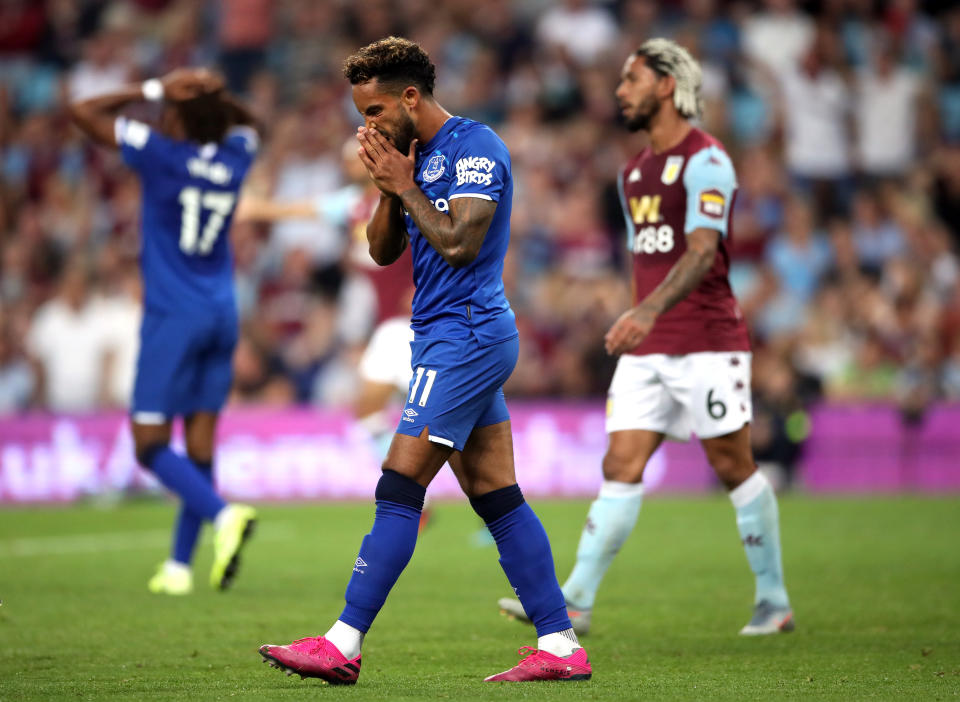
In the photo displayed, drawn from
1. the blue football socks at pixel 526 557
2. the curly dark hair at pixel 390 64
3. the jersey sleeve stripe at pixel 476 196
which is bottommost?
the blue football socks at pixel 526 557

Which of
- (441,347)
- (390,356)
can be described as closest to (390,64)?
(441,347)

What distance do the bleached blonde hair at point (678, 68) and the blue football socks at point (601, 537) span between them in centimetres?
185

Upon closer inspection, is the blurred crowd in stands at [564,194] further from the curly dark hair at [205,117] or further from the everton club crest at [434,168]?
the everton club crest at [434,168]

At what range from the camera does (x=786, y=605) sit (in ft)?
22.0

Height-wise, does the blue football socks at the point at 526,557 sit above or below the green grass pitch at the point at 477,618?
above

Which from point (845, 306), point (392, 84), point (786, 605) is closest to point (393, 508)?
point (392, 84)

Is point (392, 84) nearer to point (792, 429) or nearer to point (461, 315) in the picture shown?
point (461, 315)

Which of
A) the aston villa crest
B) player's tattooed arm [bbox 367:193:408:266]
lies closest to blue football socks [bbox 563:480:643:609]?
the aston villa crest

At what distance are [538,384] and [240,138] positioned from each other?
7.53m

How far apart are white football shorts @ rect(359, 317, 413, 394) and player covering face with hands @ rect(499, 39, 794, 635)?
13.0ft

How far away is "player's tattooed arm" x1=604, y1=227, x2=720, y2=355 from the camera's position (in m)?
5.68

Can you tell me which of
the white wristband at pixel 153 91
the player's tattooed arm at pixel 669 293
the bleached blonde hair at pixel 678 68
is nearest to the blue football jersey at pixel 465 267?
the player's tattooed arm at pixel 669 293

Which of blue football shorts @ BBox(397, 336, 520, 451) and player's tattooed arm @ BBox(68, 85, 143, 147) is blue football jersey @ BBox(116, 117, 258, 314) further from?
blue football shorts @ BBox(397, 336, 520, 451)

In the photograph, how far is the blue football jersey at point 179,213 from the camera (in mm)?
8516
